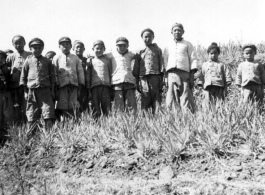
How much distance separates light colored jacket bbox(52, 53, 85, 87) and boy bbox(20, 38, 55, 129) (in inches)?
9.4

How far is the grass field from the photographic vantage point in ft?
11.1

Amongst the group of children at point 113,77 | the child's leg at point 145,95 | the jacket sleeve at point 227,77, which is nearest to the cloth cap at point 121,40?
the group of children at point 113,77

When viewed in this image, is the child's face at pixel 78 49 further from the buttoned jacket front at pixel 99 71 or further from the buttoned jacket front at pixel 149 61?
the buttoned jacket front at pixel 149 61

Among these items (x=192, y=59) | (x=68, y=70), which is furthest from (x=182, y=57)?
(x=68, y=70)

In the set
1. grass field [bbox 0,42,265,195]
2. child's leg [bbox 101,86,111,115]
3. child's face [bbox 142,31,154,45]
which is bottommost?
grass field [bbox 0,42,265,195]

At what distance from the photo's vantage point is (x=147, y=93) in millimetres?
5789

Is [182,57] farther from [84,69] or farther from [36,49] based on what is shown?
[36,49]

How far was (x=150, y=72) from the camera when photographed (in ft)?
18.8

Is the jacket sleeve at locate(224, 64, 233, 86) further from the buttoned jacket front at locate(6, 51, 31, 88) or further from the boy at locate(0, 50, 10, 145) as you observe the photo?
the boy at locate(0, 50, 10, 145)

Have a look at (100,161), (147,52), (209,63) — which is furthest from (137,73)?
(100,161)

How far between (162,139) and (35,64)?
2.66 meters

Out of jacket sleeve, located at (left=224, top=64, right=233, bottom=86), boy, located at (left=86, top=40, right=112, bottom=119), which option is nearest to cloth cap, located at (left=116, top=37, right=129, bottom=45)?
boy, located at (left=86, top=40, right=112, bottom=119)

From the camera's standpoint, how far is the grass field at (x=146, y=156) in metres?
3.38

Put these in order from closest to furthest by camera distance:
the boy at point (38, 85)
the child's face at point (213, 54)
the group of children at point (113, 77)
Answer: the boy at point (38, 85)
the group of children at point (113, 77)
the child's face at point (213, 54)
